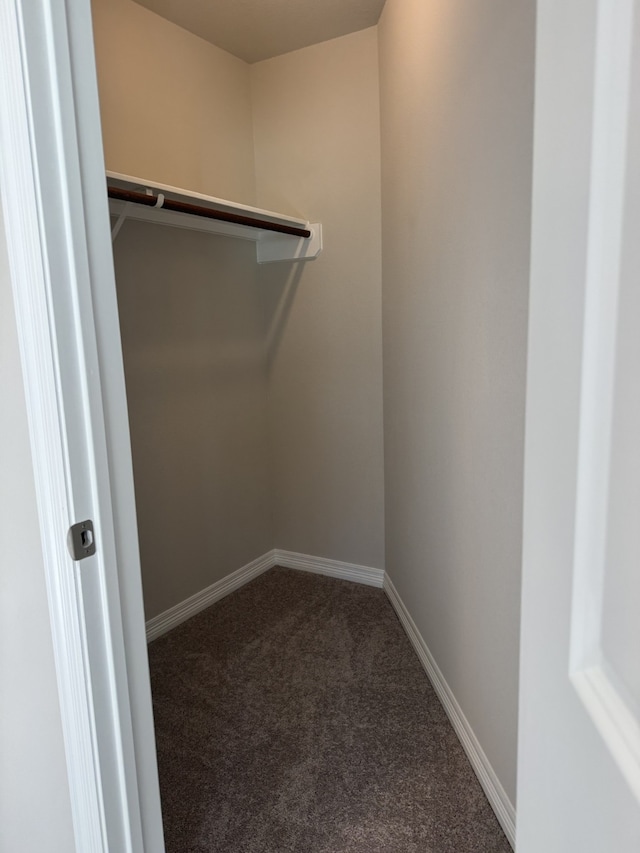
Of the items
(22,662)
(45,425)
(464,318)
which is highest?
(464,318)

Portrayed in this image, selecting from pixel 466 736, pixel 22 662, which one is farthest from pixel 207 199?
pixel 466 736

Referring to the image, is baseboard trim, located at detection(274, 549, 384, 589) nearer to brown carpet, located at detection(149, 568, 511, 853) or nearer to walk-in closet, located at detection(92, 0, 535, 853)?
walk-in closet, located at detection(92, 0, 535, 853)

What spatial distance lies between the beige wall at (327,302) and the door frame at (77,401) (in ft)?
6.03

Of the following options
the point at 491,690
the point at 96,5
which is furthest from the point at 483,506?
the point at 96,5

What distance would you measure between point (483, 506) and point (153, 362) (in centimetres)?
147

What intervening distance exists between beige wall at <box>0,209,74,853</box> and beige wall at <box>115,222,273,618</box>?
134cm

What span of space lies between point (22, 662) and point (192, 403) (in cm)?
166

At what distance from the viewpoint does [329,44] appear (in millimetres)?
2543

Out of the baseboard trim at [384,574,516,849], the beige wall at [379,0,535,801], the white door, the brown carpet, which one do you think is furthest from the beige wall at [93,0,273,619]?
the white door

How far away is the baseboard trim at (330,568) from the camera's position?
285 cm

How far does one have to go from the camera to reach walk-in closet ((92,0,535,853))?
1458mm

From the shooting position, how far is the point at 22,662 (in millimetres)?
998

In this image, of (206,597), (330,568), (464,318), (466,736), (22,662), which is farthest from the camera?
(330,568)

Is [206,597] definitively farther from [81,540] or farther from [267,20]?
[267,20]
